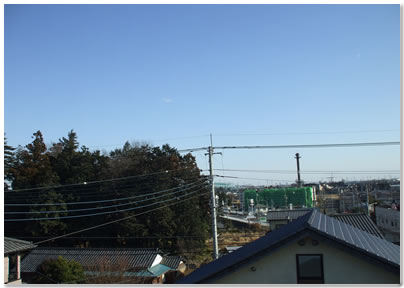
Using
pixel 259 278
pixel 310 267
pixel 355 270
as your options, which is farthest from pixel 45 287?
pixel 355 270

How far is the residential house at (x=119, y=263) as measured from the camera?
14.7m

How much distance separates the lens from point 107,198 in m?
21.3

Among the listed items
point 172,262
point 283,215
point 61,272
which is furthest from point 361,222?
point 61,272

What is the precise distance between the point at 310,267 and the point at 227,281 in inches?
42.8

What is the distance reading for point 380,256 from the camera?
401 cm

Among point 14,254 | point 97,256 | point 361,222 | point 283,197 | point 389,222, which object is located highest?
point 361,222

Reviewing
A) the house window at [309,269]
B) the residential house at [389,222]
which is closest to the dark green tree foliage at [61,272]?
the house window at [309,269]

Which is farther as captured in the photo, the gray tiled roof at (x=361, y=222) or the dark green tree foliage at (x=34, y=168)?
the dark green tree foliage at (x=34, y=168)

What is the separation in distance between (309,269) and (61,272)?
43.5 ft

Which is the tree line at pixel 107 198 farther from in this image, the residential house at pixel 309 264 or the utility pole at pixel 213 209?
the residential house at pixel 309 264

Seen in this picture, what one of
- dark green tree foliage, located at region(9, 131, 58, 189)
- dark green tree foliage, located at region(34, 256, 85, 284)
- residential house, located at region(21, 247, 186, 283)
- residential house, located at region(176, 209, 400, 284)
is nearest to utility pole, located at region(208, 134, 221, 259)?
residential house, located at region(21, 247, 186, 283)

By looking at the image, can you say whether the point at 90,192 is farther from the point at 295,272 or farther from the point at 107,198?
the point at 295,272

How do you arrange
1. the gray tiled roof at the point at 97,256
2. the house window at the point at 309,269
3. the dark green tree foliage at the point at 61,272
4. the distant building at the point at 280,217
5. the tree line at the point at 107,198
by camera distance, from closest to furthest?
the house window at the point at 309,269, the dark green tree foliage at the point at 61,272, the gray tiled roof at the point at 97,256, the distant building at the point at 280,217, the tree line at the point at 107,198

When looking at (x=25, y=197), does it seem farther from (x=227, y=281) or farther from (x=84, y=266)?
(x=227, y=281)
